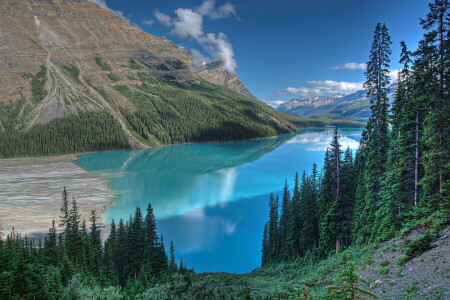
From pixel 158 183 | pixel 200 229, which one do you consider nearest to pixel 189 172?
pixel 158 183

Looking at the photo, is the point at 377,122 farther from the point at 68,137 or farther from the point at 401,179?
the point at 68,137

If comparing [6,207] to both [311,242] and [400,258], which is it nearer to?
[311,242]

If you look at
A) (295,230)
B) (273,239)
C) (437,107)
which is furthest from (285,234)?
(437,107)

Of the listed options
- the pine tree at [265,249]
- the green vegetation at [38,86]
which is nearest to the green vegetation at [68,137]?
the green vegetation at [38,86]

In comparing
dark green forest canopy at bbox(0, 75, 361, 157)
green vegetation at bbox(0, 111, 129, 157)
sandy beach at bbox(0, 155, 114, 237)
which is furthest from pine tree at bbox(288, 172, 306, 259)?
dark green forest canopy at bbox(0, 75, 361, 157)

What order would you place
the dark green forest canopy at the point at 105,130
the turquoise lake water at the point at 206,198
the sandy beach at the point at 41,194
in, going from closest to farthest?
the turquoise lake water at the point at 206,198
the sandy beach at the point at 41,194
the dark green forest canopy at the point at 105,130

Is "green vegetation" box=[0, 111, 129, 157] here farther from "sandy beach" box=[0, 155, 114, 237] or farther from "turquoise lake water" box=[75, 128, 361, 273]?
"sandy beach" box=[0, 155, 114, 237]

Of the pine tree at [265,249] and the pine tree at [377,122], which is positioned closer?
the pine tree at [377,122]

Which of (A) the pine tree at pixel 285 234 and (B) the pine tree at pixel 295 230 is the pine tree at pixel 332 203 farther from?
(A) the pine tree at pixel 285 234
